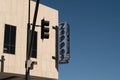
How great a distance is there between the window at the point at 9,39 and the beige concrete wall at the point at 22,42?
39 cm

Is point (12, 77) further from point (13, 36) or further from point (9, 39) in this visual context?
point (13, 36)

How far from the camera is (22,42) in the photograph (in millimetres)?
33625

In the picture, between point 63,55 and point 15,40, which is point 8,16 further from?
point 63,55

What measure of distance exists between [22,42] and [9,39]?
1.57 metres

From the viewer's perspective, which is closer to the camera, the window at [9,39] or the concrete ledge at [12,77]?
the window at [9,39]

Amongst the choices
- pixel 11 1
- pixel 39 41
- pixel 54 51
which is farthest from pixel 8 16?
pixel 54 51

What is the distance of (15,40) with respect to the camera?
3316 cm

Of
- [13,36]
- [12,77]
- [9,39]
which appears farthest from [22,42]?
[12,77]

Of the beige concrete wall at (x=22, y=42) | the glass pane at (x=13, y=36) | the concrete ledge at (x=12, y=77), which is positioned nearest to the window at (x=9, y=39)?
the glass pane at (x=13, y=36)

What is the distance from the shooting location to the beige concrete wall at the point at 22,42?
32.1 m

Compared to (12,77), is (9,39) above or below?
above

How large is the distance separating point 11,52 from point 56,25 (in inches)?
294

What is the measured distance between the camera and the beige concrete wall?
3206 centimetres

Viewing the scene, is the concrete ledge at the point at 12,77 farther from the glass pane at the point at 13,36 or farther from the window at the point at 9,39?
the glass pane at the point at 13,36
